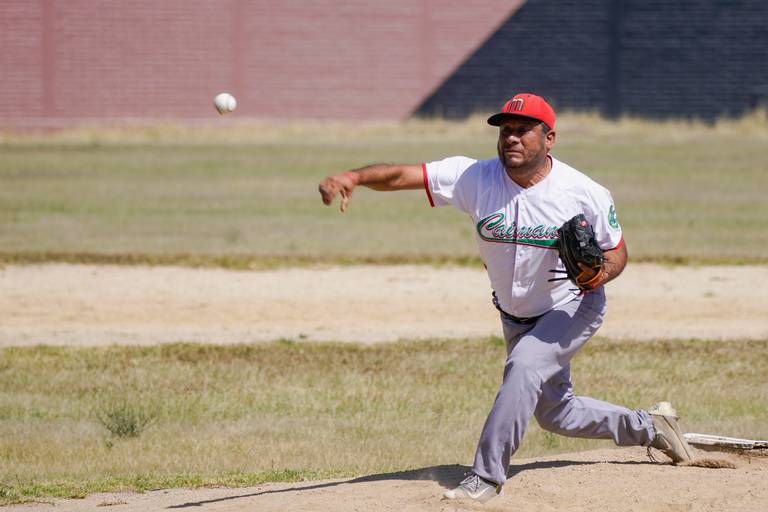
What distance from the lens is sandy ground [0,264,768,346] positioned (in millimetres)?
11445

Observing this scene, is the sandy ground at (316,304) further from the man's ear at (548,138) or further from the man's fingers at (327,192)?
the man's fingers at (327,192)

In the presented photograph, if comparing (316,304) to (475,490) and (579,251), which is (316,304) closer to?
(475,490)

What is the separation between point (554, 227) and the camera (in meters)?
5.84

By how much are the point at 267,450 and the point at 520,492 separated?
231cm

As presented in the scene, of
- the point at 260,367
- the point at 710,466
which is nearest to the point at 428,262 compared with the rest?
the point at 260,367

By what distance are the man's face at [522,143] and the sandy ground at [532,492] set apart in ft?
5.37

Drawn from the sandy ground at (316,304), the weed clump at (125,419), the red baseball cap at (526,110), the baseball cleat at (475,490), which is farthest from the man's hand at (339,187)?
the sandy ground at (316,304)

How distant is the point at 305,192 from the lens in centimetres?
2258

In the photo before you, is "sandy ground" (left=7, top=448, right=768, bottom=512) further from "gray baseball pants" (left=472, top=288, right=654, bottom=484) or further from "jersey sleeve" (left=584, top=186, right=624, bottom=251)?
"jersey sleeve" (left=584, top=186, right=624, bottom=251)

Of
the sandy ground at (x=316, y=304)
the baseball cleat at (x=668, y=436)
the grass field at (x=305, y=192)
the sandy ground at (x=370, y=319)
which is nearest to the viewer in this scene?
the sandy ground at (x=370, y=319)

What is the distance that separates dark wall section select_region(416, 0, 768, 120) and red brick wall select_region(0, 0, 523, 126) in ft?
2.66

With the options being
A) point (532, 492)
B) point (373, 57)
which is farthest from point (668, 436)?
point (373, 57)

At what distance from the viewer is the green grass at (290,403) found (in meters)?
7.38

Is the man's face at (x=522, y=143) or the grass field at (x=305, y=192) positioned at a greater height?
the man's face at (x=522, y=143)
